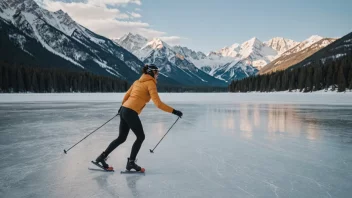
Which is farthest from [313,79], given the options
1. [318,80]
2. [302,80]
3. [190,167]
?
[190,167]

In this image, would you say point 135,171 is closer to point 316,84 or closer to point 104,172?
point 104,172

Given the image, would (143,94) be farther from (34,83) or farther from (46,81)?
(46,81)

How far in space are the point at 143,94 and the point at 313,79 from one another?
8217cm

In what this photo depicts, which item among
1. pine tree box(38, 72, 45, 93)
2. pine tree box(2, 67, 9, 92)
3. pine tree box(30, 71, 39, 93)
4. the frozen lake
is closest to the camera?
the frozen lake

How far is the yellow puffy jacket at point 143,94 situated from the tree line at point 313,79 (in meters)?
66.6

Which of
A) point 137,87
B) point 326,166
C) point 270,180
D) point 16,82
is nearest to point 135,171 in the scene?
point 137,87

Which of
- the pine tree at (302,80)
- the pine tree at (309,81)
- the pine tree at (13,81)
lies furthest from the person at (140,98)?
the pine tree at (13,81)

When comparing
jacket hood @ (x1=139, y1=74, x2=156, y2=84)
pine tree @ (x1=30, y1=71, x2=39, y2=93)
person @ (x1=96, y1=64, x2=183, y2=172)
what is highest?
pine tree @ (x1=30, y1=71, x2=39, y2=93)

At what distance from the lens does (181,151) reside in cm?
782

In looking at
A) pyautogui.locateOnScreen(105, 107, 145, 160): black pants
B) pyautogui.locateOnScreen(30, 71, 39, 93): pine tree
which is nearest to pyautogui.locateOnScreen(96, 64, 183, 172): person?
pyautogui.locateOnScreen(105, 107, 145, 160): black pants

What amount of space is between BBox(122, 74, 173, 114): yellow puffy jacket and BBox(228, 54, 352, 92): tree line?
2623 inches

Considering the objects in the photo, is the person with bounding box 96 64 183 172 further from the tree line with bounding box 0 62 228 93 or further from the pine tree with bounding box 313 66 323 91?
the tree line with bounding box 0 62 228 93

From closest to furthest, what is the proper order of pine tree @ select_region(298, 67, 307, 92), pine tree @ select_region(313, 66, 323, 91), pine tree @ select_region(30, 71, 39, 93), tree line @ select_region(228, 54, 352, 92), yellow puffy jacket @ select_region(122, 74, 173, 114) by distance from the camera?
yellow puffy jacket @ select_region(122, 74, 173, 114) → tree line @ select_region(228, 54, 352, 92) → pine tree @ select_region(313, 66, 323, 91) → pine tree @ select_region(298, 67, 307, 92) → pine tree @ select_region(30, 71, 39, 93)

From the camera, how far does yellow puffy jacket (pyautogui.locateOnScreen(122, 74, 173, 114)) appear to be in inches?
211
